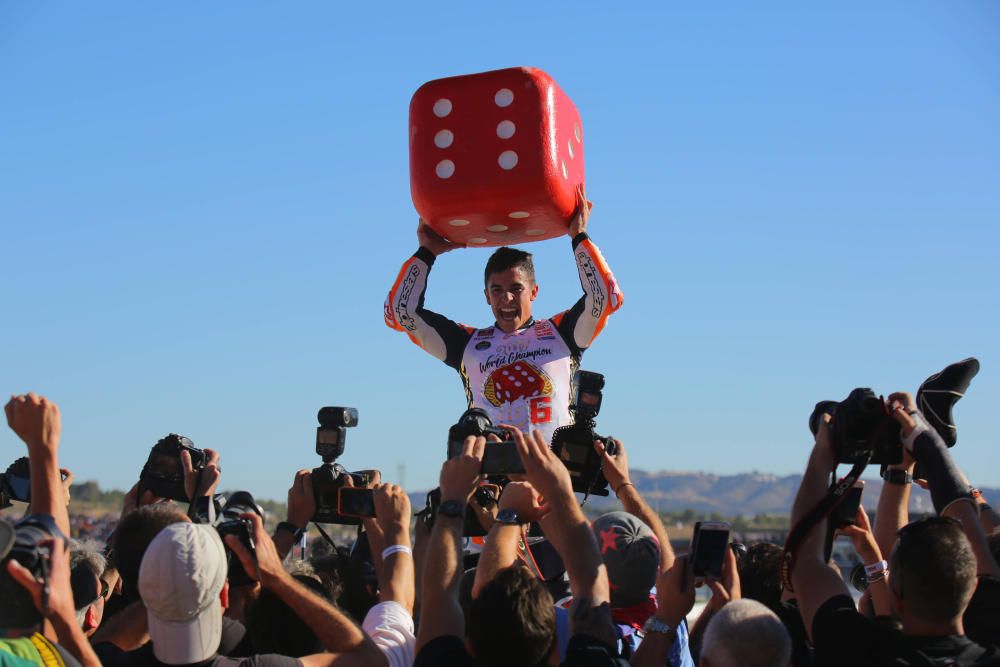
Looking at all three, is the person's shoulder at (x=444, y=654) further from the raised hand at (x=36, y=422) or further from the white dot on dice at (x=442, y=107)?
the white dot on dice at (x=442, y=107)

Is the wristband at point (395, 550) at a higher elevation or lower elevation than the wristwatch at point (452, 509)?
lower

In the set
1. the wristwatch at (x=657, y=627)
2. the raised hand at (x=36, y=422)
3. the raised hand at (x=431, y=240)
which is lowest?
the wristwatch at (x=657, y=627)

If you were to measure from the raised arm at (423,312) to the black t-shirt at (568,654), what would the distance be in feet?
13.7

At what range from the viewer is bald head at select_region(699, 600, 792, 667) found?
3.99 metres

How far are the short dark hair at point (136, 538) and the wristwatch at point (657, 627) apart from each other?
172 cm

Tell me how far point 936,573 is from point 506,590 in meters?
1.34

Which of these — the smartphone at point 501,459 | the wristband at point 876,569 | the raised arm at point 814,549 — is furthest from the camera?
the wristband at point 876,569

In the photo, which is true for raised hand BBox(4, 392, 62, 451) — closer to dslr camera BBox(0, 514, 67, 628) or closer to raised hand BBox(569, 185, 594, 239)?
dslr camera BBox(0, 514, 67, 628)

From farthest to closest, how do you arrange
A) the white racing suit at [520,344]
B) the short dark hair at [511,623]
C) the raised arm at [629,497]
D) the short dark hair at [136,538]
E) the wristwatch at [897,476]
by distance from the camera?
the white racing suit at [520,344]
the raised arm at [629,497]
the wristwatch at [897,476]
the short dark hair at [136,538]
the short dark hair at [511,623]

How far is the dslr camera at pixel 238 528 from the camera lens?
4465 millimetres

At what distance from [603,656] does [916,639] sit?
99 cm

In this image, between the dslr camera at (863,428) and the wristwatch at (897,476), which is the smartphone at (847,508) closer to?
the dslr camera at (863,428)

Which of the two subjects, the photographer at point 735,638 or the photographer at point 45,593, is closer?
the photographer at point 45,593

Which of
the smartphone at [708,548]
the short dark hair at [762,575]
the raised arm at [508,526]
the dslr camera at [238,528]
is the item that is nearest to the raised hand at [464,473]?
the raised arm at [508,526]
